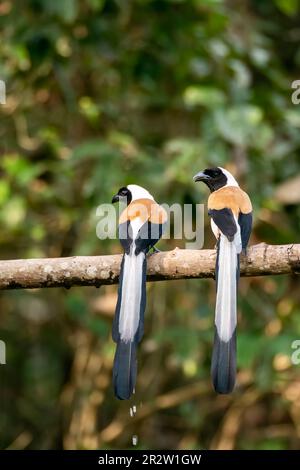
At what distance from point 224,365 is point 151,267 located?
543mm

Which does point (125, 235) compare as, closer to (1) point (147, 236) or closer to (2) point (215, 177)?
(1) point (147, 236)

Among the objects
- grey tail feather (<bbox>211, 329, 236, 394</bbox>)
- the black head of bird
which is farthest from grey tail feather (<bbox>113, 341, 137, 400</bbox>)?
the black head of bird

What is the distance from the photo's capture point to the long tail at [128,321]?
9.55 feet

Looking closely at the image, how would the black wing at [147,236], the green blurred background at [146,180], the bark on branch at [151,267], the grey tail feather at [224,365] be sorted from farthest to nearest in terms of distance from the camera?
the green blurred background at [146,180]
the black wing at [147,236]
the bark on branch at [151,267]
the grey tail feather at [224,365]

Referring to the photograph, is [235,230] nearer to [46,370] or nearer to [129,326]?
[129,326]

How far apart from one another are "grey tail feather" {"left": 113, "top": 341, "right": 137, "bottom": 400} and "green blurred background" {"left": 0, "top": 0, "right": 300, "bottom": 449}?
1.65m

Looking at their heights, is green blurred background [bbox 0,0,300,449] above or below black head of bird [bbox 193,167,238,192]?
above

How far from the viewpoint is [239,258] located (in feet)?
10.2

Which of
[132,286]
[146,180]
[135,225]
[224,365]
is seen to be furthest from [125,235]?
[146,180]

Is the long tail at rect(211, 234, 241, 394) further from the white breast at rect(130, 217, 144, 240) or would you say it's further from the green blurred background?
the green blurred background

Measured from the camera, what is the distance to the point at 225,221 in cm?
321

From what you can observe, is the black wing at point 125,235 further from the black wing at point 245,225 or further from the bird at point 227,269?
the black wing at point 245,225

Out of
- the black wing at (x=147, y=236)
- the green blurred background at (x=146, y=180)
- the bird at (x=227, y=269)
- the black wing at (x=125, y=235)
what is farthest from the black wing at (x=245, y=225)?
the green blurred background at (x=146, y=180)

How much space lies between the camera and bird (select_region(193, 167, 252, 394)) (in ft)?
9.36
